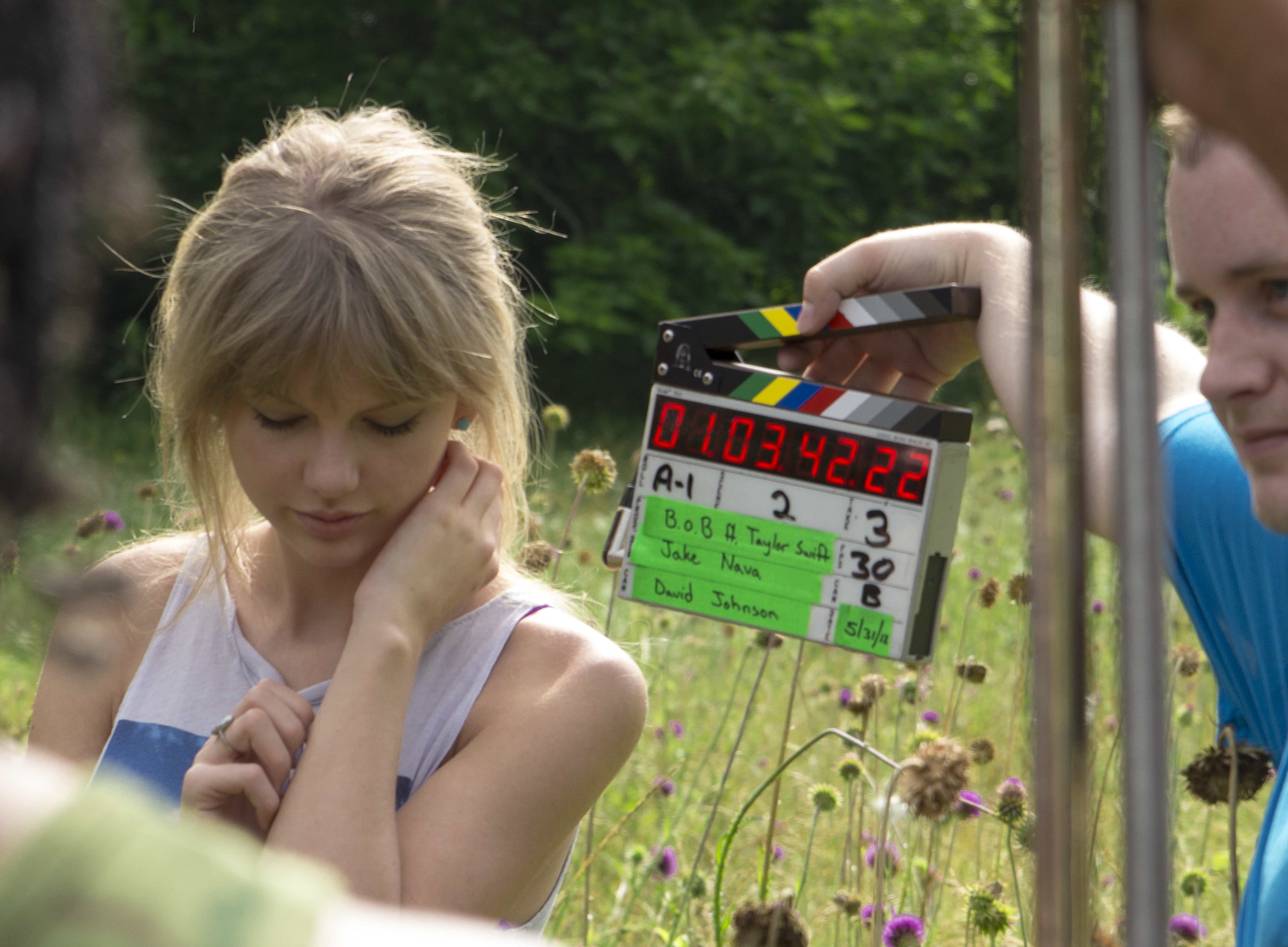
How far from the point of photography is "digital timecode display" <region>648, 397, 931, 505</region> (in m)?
1.25

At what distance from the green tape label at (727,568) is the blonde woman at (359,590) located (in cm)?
16

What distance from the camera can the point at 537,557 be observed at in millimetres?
2066

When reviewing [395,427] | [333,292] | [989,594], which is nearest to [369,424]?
[395,427]

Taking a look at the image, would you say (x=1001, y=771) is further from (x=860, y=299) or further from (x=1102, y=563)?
(x=1102, y=563)

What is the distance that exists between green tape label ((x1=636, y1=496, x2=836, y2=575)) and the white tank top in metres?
0.25

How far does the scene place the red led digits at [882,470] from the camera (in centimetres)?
124

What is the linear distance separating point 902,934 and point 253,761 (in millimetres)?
789

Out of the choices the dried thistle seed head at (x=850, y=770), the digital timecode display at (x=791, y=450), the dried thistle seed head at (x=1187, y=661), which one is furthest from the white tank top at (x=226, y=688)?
the dried thistle seed head at (x=1187, y=661)

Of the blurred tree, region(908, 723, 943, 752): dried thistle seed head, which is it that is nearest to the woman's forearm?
region(908, 723, 943, 752): dried thistle seed head

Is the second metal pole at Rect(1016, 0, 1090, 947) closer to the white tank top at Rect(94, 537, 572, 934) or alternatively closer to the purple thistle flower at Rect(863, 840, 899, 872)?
the white tank top at Rect(94, 537, 572, 934)

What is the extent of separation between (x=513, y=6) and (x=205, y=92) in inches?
82.9

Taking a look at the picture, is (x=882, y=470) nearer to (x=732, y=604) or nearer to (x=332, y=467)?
(x=732, y=604)

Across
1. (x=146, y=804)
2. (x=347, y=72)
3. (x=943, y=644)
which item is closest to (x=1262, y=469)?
(x=146, y=804)

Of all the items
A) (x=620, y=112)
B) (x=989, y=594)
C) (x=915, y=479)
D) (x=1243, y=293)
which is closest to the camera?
(x=1243, y=293)
